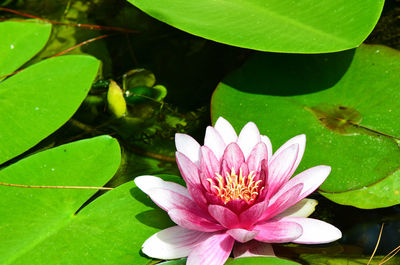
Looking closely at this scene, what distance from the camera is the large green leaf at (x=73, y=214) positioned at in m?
1.67

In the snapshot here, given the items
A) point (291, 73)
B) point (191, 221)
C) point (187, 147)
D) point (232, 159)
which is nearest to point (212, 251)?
point (191, 221)

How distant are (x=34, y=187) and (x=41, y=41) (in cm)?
121

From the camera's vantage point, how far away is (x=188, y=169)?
1.65 metres

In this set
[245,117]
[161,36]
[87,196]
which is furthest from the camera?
[161,36]

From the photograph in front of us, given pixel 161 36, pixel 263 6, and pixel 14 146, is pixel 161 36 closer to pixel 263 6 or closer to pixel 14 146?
pixel 263 6

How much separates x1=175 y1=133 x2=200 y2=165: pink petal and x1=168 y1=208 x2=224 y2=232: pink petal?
0.89ft

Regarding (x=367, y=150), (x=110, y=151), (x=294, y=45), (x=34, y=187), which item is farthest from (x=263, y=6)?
(x=34, y=187)

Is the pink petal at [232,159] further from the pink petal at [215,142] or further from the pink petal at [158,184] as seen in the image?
the pink petal at [158,184]

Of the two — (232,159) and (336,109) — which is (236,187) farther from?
(336,109)

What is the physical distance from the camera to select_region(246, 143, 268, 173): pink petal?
66.2 inches

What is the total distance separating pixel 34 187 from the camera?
190cm

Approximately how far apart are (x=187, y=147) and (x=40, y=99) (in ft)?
3.20

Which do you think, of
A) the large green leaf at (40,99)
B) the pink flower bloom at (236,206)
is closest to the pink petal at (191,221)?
the pink flower bloom at (236,206)

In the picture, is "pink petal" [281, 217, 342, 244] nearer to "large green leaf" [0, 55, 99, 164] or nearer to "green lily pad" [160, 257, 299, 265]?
"green lily pad" [160, 257, 299, 265]
